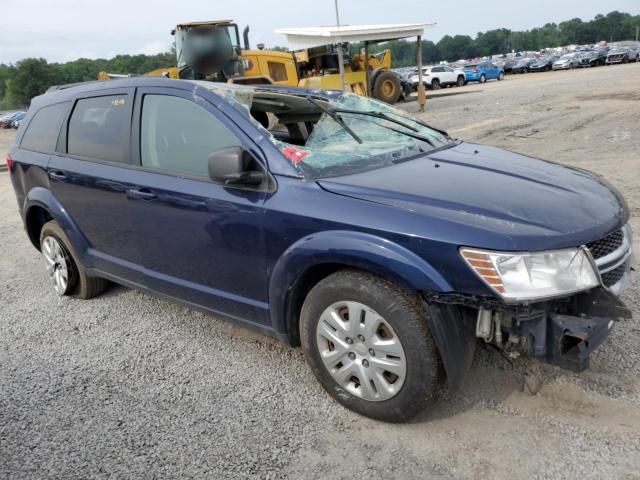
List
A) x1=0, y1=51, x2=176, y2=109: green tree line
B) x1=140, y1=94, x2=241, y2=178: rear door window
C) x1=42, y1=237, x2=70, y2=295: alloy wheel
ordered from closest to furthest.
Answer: x1=140, y1=94, x2=241, y2=178: rear door window
x1=42, y1=237, x2=70, y2=295: alloy wheel
x1=0, y1=51, x2=176, y2=109: green tree line

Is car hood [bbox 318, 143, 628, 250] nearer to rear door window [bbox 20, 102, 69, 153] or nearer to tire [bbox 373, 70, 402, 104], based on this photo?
rear door window [bbox 20, 102, 69, 153]

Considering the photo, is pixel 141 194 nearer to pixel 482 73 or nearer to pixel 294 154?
pixel 294 154

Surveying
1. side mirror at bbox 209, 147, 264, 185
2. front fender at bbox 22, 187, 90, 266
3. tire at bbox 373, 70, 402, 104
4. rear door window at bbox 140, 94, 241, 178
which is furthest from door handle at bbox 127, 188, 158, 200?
tire at bbox 373, 70, 402, 104

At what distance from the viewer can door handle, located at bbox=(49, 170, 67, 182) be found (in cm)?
422

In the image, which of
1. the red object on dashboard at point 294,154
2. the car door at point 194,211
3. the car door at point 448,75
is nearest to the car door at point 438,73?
→ the car door at point 448,75

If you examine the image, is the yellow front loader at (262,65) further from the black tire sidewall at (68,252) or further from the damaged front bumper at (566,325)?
the damaged front bumper at (566,325)

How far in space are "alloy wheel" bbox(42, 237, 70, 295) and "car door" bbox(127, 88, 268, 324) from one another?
4.36 feet

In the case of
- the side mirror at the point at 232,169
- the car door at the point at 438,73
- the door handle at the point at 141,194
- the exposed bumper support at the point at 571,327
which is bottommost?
the car door at the point at 438,73

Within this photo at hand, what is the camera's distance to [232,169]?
2.88 meters

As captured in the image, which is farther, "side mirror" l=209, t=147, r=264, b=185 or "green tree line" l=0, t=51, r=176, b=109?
"green tree line" l=0, t=51, r=176, b=109

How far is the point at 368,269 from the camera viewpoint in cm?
259

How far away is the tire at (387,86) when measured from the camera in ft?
67.0

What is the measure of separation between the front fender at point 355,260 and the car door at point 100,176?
1.37m

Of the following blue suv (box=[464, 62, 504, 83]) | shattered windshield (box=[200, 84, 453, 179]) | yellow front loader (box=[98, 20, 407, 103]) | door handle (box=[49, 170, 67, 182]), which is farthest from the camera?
blue suv (box=[464, 62, 504, 83])
